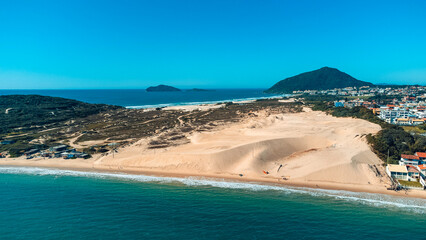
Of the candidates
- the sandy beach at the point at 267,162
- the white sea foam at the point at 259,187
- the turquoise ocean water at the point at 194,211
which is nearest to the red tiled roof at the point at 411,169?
the sandy beach at the point at 267,162

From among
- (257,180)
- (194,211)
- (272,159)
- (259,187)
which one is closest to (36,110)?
(272,159)

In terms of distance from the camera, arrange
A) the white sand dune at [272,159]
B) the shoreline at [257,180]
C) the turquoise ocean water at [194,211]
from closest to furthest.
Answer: the turquoise ocean water at [194,211]
the shoreline at [257,180]
the white sand dune at [272,159]

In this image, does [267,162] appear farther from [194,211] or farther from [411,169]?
[411,169]

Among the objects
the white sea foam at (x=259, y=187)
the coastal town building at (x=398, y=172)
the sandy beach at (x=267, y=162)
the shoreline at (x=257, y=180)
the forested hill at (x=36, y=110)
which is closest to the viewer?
the white sea foam at (x=259, y=187)

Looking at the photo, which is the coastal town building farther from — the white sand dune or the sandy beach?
the white sand dune

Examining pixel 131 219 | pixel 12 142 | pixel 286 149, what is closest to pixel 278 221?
pixel 131 219

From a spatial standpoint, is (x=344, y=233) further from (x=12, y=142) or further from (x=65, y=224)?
(x=12, y=142)

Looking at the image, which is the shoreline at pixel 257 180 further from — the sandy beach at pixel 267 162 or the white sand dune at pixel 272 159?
the white sand dune at pixel 272 159
